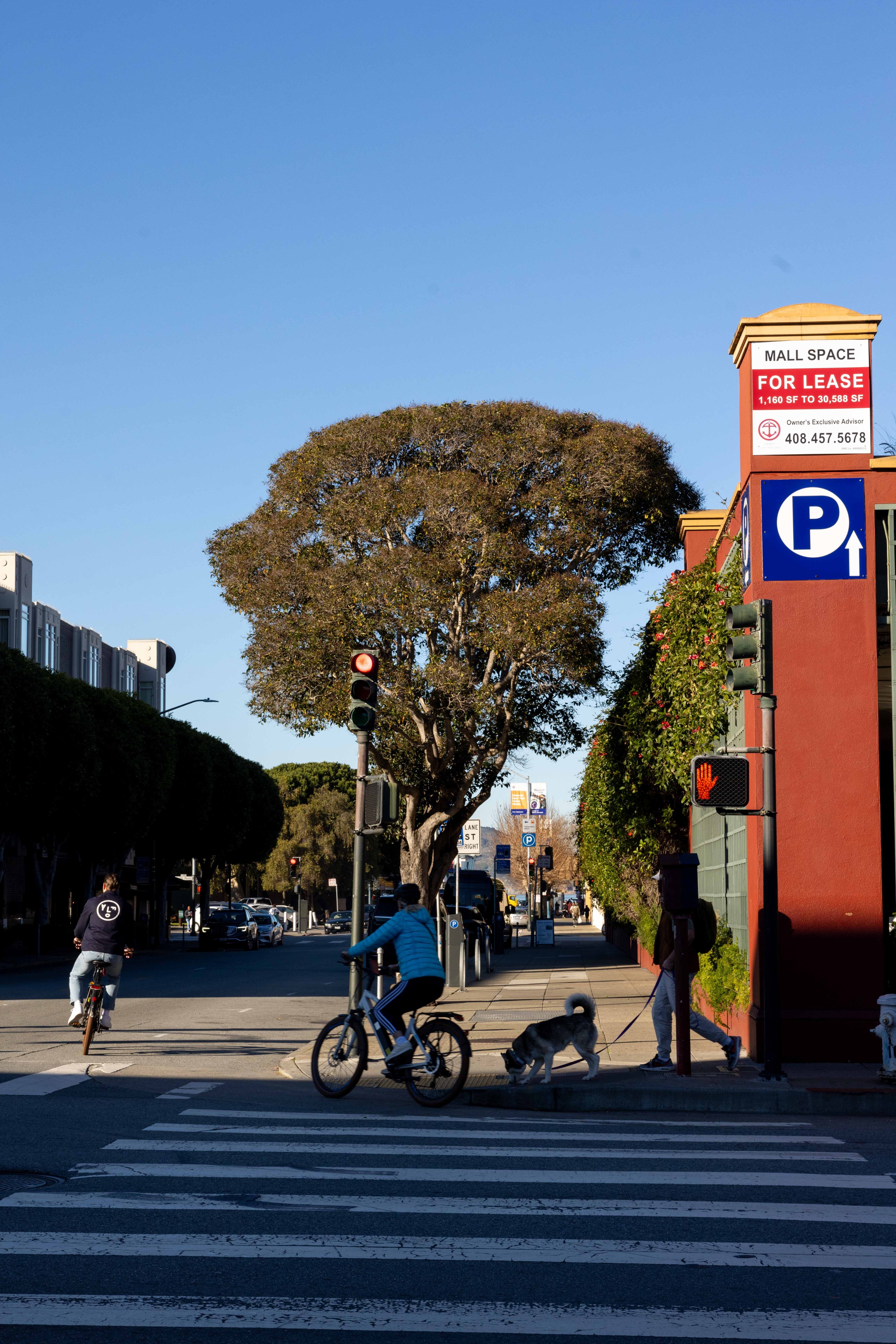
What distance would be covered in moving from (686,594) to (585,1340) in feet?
41.8

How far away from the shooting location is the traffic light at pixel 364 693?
14.1 metres

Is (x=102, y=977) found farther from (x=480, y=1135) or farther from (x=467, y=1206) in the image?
(x=467, y=1206)

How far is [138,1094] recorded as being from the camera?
1166cm

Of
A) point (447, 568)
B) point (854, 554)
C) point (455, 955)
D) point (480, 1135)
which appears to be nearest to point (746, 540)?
point (854, 554)

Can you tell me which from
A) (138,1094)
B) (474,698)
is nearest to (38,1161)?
(138,1094)

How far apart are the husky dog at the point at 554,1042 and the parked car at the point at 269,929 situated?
151 ft

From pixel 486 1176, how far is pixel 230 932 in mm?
47430

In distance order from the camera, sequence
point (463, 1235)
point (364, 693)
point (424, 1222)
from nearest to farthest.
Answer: point (463, 1235)
point (424, 1222)
point (364, 693)

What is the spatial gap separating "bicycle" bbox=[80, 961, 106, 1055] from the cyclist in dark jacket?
0.12 ft

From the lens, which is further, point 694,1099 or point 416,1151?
point 694,1099

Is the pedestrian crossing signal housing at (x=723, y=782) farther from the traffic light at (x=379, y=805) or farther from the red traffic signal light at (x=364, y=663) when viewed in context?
the red traffic signal light at (x=364, y=663)

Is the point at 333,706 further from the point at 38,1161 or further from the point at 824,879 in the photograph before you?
the point at 38,1161

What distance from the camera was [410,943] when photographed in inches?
455

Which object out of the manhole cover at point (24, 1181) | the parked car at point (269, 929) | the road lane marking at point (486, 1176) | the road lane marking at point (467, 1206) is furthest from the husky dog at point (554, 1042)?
the parked car at point (269, 929)
